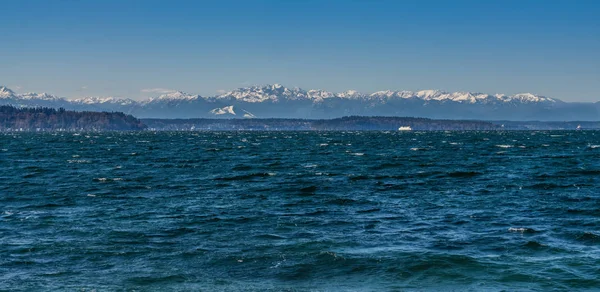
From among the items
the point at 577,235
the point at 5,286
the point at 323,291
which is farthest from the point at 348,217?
the point at 5,286

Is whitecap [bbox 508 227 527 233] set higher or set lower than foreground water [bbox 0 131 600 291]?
higher

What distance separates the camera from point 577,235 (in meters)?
27.2

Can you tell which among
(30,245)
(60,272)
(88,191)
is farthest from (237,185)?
(60,272)

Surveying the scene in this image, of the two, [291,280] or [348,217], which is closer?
[291,280]

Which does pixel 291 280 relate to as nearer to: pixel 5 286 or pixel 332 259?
pixel 332 259

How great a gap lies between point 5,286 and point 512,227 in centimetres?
2231

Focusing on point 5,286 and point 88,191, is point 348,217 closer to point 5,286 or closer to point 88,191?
point 5,286

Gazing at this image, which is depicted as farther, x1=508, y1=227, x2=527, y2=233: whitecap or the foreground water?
x1=508, y1=227, x2=527, y2=233: whitecap

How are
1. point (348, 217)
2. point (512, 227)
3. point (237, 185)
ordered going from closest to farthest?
point (512, 227) → point (348, 217) → point (237, 185)

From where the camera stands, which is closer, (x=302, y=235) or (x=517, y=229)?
(x=302, y=235)

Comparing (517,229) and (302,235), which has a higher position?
(517,229)

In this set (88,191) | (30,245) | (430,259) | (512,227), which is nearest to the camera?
(430,259)

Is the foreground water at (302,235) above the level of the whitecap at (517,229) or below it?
below

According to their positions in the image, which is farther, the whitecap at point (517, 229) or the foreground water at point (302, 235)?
the whitecap at point (517, 229)
